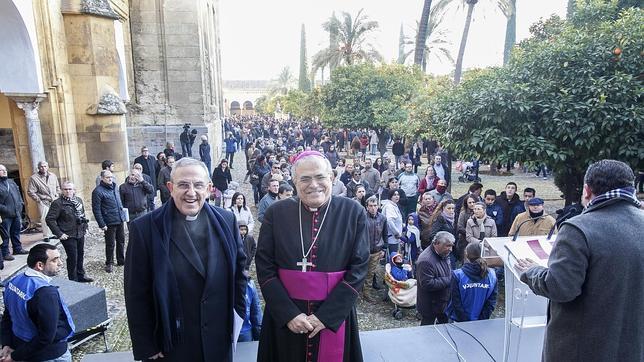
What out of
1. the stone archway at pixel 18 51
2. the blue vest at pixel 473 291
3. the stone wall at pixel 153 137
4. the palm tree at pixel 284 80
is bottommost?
the blue vest at pixel 473 291

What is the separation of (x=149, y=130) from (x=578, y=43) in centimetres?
1340

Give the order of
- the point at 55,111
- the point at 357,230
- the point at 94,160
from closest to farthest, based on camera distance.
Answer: the point at 357,230, the point at 55,111, the point at 94,160

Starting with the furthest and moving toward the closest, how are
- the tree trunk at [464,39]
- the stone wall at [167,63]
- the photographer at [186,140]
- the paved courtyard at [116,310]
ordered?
the tree trunk at [464,39] → the stone wall at [167,63] → the photographer at [186,140] → the paved courtyard at [116,310]

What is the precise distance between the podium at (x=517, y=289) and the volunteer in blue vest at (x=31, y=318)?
3.21m

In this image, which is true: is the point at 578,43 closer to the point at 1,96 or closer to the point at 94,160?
the point at 94,160

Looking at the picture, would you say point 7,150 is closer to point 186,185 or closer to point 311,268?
point 186,185

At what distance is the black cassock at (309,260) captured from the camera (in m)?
2.46

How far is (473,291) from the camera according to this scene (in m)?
4.29

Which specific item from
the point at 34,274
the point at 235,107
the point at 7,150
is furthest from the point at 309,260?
the point at 235,107

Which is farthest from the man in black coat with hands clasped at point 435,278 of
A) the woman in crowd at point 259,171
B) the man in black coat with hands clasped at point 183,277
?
the woman in crowd at point 259,171

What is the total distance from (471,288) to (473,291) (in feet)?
0.13

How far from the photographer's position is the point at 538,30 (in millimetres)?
13148

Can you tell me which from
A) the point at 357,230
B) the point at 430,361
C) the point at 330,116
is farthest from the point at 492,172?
the point at 357,230

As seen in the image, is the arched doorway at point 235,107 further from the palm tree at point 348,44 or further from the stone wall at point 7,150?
the stone wall at point 7,150
